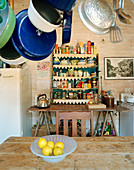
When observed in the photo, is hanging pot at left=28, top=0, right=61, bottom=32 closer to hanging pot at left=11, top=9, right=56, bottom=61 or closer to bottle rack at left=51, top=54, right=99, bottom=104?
hanging pot at left=11, top=9, right=56, bottom=61

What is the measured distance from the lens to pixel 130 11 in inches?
123

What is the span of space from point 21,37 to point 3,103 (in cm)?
176

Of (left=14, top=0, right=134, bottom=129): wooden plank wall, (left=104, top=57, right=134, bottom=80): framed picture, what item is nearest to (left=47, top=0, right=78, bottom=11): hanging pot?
(left=14, top=0, right=134, bottom=129): wooden plank wall

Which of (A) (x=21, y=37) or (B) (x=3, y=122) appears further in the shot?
(B) (x=3, y=122)

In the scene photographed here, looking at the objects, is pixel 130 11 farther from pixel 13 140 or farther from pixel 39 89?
pixel 13 140

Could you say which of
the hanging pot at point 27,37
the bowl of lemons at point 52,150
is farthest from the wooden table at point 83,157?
the hanging pot at point 27,37

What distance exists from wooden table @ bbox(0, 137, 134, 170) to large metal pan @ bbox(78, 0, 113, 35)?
0.87 m

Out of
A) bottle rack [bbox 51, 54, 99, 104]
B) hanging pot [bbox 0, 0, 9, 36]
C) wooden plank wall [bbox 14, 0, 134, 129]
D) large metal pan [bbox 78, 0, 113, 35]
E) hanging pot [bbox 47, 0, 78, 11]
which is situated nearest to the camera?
hanging pot [bbox 47, 0, 78, 11]

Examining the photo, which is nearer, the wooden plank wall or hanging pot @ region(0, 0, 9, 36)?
hanging pot @ region(0, 0, 9, 36)

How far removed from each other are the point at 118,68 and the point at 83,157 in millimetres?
2641

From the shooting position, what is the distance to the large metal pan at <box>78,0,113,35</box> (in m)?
0.82

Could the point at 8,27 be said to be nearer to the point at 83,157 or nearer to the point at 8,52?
the point at 8,52

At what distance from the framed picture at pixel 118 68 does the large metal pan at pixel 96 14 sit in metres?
2.23

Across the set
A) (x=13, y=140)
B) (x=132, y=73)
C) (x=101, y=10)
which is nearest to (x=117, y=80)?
(x=132, y=73)
